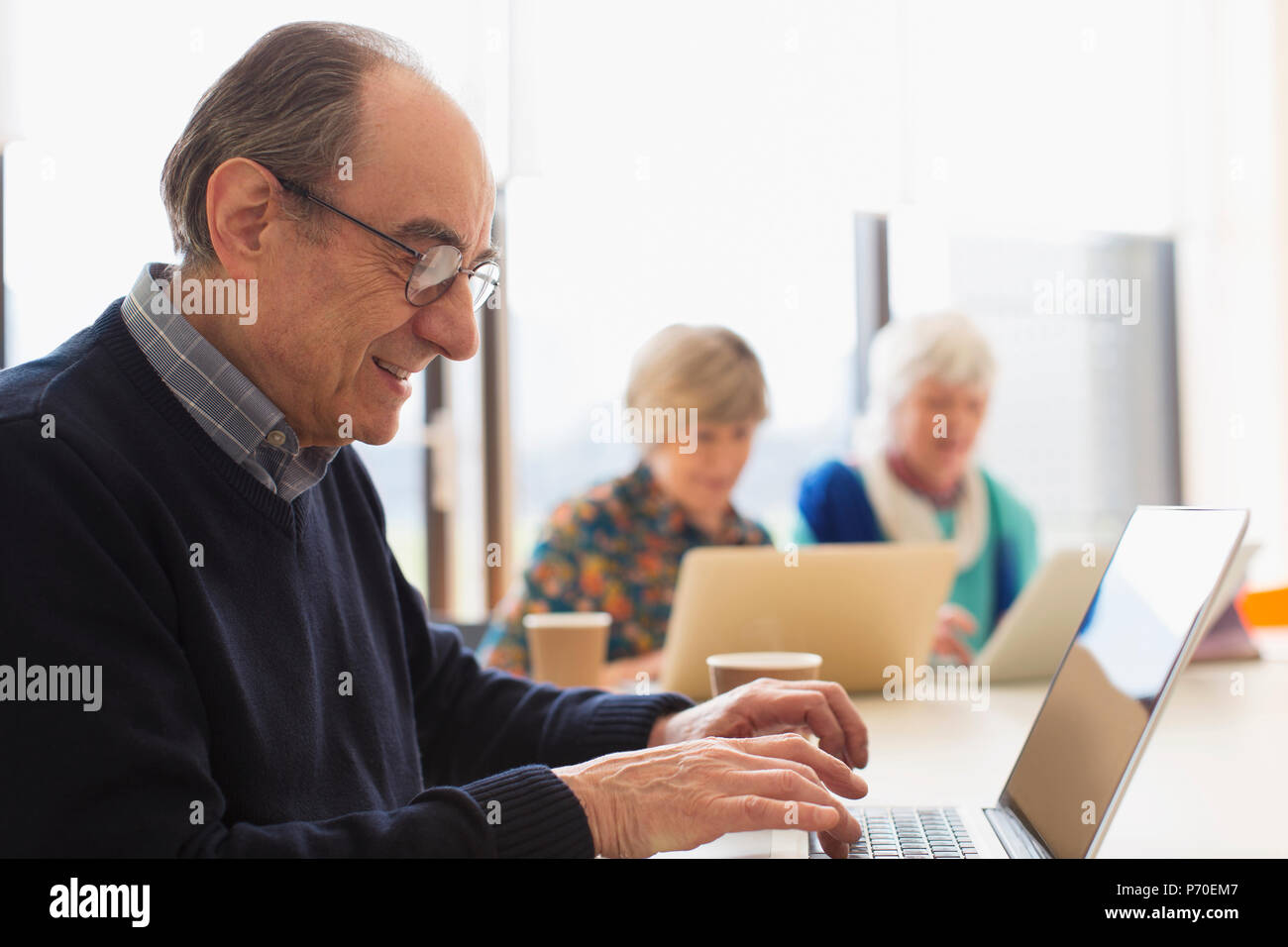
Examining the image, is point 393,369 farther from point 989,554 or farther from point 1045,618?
point 989,554

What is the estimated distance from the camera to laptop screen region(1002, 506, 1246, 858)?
0.72 meters

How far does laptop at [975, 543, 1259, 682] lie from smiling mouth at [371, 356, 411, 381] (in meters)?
0.99

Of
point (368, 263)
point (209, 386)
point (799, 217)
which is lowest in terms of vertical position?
point (209, 386)

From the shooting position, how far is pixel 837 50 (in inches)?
147

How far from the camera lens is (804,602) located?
1501mm

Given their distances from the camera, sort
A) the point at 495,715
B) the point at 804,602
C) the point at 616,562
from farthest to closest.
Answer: the point at 616,562 → the point at 804,602 → the point at 495,715

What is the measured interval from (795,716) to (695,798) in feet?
0.89

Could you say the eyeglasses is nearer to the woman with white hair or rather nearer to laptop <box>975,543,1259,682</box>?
laptop <box>975,543,1259,682</box>

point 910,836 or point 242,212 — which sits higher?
point 242,212

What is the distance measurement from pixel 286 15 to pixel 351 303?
8.23ft

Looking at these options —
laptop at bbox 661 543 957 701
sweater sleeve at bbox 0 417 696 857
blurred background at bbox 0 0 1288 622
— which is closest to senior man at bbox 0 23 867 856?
sweater sleeve at bbox 0 417 696 857

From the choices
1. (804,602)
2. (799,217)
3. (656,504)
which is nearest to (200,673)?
(804,602)
